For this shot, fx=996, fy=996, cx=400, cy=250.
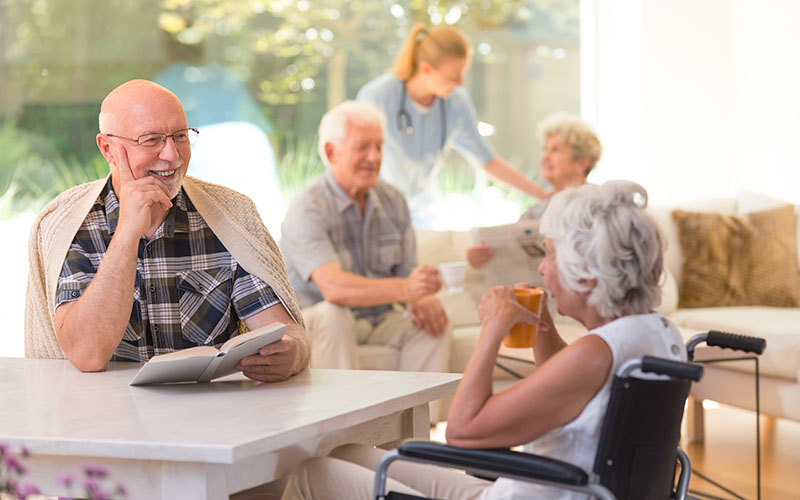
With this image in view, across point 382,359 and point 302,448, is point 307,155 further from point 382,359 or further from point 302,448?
point 302,448

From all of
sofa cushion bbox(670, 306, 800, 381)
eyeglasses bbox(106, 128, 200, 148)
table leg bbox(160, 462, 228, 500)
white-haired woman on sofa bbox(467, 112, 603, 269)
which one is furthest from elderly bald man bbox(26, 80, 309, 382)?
white-haired woman on sofa bbox(467, 112, 603, 269)

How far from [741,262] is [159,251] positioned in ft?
9.62

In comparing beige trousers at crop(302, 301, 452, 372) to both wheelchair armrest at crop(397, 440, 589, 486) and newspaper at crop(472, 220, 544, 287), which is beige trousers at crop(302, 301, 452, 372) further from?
wheelchair armrest at crop(397, 440, 589, 486)

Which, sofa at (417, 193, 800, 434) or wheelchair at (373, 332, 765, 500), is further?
sofa at (417, 193, 800, 434)

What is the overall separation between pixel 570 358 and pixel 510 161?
461 cm

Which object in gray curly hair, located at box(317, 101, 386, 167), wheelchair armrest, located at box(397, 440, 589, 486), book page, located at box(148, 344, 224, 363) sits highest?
gray curly hair, located at box(317, 101, 386, 167)

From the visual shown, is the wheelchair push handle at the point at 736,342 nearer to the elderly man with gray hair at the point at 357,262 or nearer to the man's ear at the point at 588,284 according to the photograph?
the man's ear at the point at 588,284

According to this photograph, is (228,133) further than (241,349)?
Yes

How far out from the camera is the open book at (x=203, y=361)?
1.74 m

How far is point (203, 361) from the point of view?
1.75 m

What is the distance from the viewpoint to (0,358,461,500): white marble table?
1.41 metres

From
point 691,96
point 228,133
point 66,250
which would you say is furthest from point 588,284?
point 691,96

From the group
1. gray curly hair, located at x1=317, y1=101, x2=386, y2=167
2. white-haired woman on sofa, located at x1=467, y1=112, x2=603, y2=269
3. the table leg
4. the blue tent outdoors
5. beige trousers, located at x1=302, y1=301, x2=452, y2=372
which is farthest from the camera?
the blue tent outdoors

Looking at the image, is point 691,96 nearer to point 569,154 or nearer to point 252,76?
point 569,154
